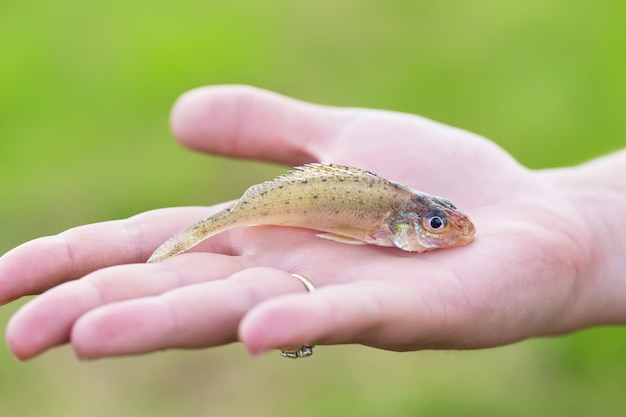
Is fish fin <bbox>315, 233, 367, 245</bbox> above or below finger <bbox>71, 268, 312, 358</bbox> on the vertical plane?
above

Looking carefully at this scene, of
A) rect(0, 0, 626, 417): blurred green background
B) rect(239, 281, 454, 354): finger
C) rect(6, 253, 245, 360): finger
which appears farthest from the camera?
rect(0, 0, 626, 417): blurred green background

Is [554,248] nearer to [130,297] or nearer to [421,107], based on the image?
[130,297]

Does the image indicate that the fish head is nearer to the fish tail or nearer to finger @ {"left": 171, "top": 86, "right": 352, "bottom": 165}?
the fish tail

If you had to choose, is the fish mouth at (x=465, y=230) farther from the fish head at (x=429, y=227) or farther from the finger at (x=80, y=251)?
the finger at (x=80, y=251)

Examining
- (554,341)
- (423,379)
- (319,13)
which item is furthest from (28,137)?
(554,341)

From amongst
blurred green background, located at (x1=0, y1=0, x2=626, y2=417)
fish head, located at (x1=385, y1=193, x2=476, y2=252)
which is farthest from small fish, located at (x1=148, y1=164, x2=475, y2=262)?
blurred green background, located at (x1=0, y1=0, x2=626, y2=417)

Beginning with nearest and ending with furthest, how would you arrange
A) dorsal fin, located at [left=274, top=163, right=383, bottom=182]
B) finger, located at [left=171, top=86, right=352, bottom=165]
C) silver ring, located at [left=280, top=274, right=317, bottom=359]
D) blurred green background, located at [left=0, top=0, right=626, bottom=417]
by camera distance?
silver ring, located at [left=280, top=274, right=317, bottom=359] < dorsal fin, located at [left=274, top=163, right=383, bottom=182] < finger, located at [left=171, top=86, right=352, bottom=165] < blurred green background, located at [left=0, top=0, right=626, bottom=417]

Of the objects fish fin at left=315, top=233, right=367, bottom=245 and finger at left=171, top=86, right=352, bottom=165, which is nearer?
fish fin at left=315, top=233, right=367, bottom=245
